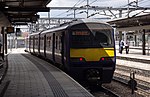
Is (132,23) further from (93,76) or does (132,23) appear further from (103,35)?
(93,76)

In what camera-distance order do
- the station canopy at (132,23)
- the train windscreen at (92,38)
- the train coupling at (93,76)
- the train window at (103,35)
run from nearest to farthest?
the train coupling at (93,76) < the train windscreen at (92,38) < the train window at (103,35) < the station canopy at (132,23)

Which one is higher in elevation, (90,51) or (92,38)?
(92,38)

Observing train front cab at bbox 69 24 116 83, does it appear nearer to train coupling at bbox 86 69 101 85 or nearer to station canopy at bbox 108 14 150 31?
train coupling at bbox 86 69 101 85

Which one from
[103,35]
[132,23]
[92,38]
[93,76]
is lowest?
[93,76]

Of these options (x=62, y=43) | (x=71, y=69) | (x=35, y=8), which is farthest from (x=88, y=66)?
(x=35, y=8)

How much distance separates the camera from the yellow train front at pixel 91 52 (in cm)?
1275

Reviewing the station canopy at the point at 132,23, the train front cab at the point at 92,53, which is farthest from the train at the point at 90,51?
the station canopy at the point at 132,23

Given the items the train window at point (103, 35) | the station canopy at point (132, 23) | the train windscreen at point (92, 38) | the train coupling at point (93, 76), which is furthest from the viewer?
the station canopy at point (132, 23)

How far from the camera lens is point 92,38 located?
13109 mm

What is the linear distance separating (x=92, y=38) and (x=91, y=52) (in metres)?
0.66

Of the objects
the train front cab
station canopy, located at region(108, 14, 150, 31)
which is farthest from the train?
station canopy, located at region(108, 14, 150, 31)

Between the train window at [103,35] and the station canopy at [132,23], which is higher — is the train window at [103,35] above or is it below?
below

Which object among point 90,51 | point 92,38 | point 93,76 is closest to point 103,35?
point 92,38

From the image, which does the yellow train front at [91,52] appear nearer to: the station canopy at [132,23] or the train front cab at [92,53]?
the train front cab at [92,53]
